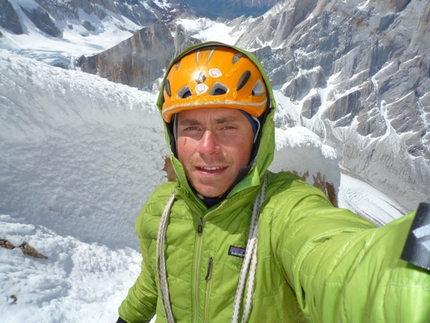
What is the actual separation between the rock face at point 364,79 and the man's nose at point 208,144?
127 m

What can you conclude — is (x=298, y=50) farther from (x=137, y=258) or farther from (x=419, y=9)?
(x=137, y=258)

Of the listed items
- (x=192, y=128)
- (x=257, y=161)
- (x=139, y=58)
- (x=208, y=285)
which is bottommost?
(x=208, y=285)

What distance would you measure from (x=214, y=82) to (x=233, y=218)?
0.90m

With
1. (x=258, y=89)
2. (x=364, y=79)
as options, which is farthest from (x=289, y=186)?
(x=364, y=79)

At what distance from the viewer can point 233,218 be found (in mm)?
1785

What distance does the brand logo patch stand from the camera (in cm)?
168

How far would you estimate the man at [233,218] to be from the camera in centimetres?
132

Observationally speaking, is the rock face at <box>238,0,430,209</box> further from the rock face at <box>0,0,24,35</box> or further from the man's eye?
the man's eye

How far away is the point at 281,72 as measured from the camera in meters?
159

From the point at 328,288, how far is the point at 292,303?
78cm

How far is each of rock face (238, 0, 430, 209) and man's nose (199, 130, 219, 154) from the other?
12682 cm

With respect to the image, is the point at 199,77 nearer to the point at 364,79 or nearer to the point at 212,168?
the point at 212,168

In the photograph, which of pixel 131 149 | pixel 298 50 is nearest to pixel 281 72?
pixel 298 50

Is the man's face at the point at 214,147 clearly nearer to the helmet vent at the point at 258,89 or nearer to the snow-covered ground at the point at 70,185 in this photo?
the helmet vent at the point at 258,89
